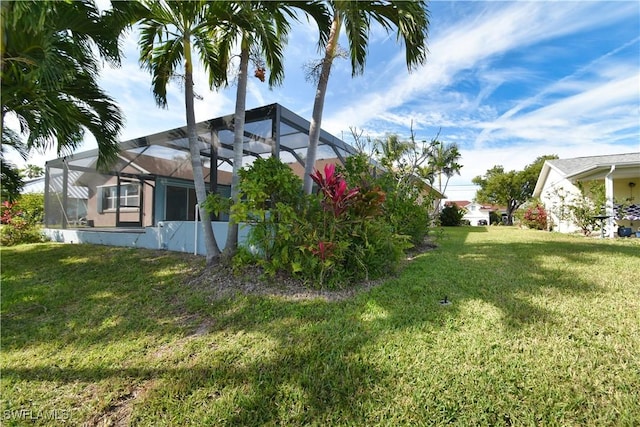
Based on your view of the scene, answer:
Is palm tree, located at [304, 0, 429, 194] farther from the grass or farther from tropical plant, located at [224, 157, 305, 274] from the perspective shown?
the grass

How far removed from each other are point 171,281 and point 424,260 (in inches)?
180

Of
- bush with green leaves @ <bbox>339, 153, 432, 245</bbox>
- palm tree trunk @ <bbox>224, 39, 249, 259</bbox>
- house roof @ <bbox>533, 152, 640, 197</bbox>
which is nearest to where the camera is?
palm tree trunk @ <bbox>224, 39, 249, 259</bbox>

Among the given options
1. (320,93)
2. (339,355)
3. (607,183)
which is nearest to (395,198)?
(320,93)

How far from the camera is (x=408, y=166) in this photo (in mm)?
9000

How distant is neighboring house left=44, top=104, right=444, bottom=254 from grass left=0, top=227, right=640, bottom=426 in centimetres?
296

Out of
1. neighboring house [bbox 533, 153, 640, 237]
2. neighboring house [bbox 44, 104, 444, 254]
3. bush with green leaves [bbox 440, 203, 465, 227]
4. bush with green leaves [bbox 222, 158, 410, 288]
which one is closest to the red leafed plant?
bush with green leaves [bbox 222, 158, 410, 288]

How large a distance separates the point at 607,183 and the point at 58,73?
1521cm

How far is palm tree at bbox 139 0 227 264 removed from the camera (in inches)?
161

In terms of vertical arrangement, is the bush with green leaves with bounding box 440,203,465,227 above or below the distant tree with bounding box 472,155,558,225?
below

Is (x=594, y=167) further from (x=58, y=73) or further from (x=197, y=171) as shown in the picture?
(x=58, y=73)

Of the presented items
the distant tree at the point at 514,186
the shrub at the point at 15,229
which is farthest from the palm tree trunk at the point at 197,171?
the distant tree at the point at 514,186

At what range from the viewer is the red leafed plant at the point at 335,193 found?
357 cm

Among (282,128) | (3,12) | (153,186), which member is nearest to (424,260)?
(282,128)

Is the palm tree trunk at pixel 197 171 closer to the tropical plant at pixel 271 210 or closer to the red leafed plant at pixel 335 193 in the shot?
the tropical plant at pixel 271 210
